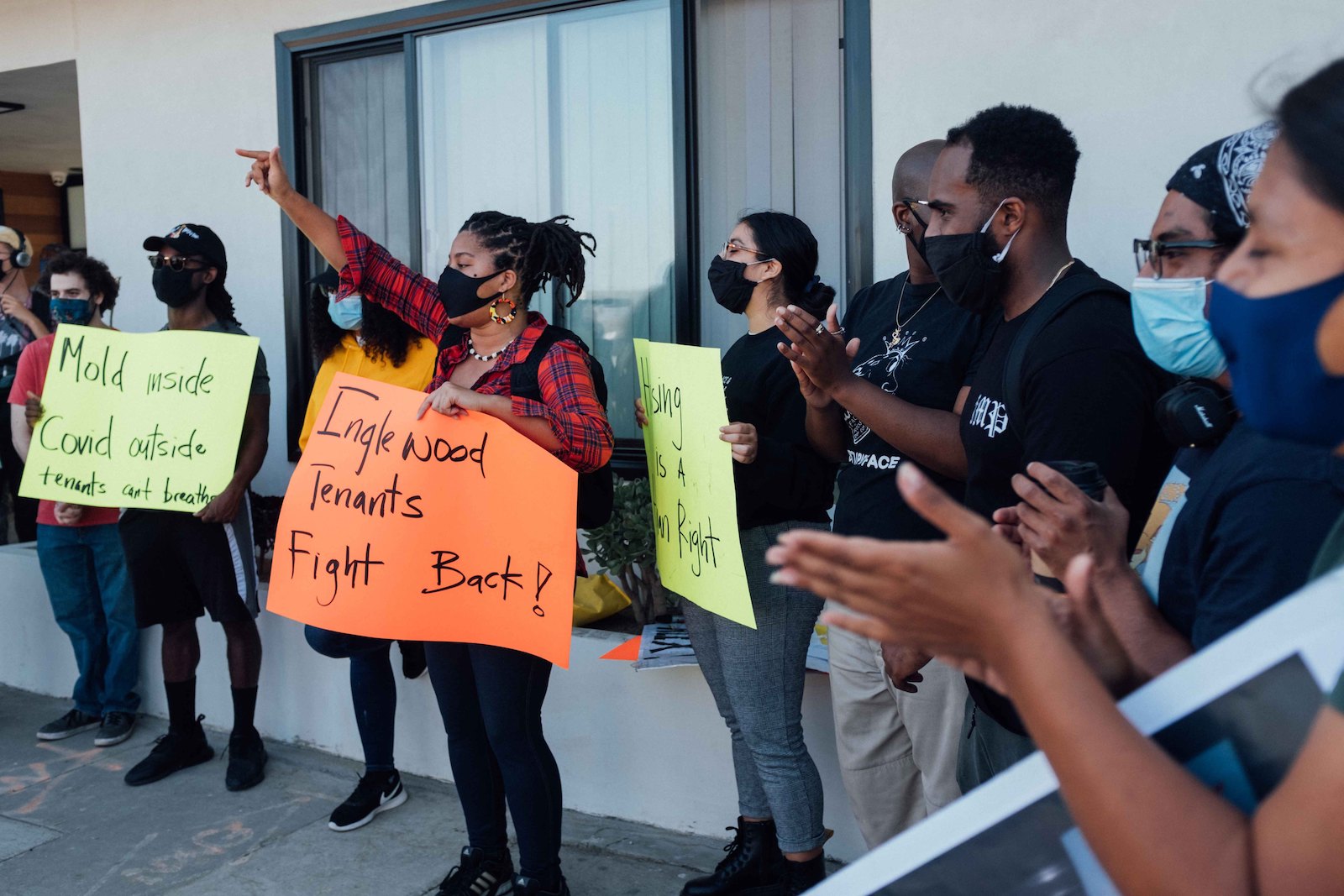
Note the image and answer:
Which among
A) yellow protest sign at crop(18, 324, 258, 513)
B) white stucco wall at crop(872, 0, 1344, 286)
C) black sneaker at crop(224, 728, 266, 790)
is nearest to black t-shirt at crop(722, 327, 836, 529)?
white stucco wall at crop(872, 0, 1344, 286)

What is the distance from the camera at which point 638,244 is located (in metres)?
4.55

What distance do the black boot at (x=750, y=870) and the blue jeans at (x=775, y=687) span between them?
8.8 inches

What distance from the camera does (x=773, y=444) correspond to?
282cm

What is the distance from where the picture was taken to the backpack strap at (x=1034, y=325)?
6.43 ft

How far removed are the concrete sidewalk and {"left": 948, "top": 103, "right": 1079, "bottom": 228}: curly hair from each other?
2.31m

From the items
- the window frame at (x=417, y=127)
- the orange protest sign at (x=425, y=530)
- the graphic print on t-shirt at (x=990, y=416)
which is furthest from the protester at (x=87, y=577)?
the graphic print on t-shirt at (x=990, y=416)

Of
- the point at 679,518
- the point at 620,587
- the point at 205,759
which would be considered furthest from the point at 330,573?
the point at 205,759

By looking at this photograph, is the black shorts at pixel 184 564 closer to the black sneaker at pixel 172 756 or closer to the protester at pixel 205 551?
the protester at pixel 205 551

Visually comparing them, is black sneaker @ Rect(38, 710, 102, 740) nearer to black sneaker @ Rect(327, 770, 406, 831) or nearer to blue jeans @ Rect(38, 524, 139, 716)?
blue jeans @ Rect(38, 524, 139, 716)

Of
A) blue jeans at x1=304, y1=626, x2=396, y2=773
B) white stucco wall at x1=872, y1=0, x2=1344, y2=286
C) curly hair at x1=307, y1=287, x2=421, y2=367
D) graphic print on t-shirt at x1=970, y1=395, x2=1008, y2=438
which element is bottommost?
blue jeans at x1=304, y1=626, x2=396, y2=773

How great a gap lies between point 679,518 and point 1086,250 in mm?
1564

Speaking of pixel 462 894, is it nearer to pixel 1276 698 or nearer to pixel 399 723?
pixel 399 723

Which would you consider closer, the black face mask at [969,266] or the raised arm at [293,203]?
the black face mask at [969,266]

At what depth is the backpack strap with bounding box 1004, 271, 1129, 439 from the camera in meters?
1.96
